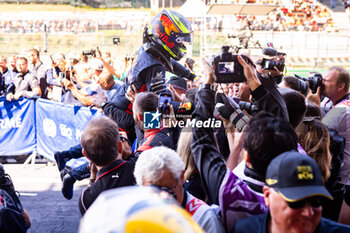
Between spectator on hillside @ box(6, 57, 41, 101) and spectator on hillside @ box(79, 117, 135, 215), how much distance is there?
274 inches

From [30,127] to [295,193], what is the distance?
8.47 m

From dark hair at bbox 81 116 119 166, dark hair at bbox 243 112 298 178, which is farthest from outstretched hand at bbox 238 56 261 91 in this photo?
dark hair at bbox 81 116 119 166

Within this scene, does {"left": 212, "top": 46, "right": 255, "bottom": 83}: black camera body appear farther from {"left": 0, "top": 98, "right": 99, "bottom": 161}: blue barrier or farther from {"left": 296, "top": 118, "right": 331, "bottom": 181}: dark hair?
{"left": 0, "top": 98, "right": 99, "bottom": 161}: blue barrier

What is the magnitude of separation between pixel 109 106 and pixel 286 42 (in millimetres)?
21256

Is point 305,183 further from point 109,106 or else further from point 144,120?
point 109,106

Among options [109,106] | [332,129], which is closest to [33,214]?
[109,106]

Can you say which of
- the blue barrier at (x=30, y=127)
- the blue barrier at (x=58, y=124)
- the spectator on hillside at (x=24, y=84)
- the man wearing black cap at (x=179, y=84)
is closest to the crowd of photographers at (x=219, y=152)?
the man wearing black cap at (x=179, y=84)

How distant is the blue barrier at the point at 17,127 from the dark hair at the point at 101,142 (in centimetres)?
697

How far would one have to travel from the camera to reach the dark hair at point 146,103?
133 inches

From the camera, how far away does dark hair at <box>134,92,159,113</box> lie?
3.39 m

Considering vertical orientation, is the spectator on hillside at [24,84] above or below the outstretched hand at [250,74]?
below

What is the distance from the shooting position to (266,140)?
2105mm

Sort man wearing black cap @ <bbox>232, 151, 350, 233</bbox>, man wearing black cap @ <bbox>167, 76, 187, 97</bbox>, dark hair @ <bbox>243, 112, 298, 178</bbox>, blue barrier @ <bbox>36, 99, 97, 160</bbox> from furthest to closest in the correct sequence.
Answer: blue barrier @ <bbox>36, 99, 97, 160</bbox> < man wearing black cap @ <bbox>167, 76, 187, 97</bbox> < dark hair @ <bbox>243, 112, 298, 178</bbox> < man wearing black cap @ <bbox>232, 151, 350, 233</bbox>

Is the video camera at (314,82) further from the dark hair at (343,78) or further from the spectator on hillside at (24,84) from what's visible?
the spectator on hillside at (24,84)
